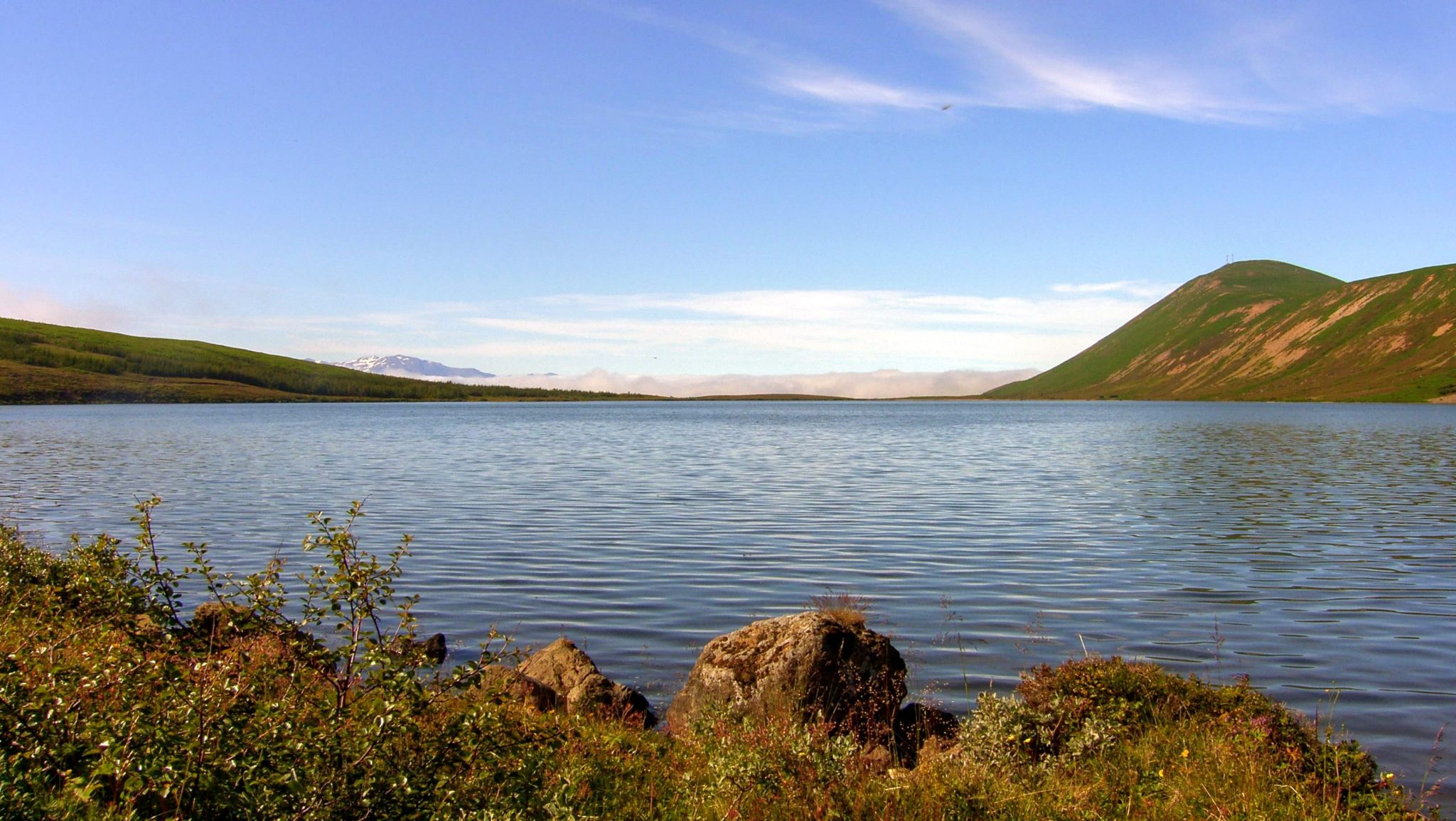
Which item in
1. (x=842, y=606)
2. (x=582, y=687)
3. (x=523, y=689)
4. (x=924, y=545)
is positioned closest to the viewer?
(x=523, y=689)

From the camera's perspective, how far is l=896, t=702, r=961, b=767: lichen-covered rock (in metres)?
11.6

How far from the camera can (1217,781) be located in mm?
8789

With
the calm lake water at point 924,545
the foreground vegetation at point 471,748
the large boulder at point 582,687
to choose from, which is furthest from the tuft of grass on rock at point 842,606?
the large boulder at point 582,687

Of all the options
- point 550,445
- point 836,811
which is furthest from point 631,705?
point 550,445

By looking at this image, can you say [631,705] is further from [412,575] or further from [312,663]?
[412,575]

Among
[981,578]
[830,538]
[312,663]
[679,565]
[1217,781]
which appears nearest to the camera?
[1217,781]

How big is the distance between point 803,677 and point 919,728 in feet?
5.22

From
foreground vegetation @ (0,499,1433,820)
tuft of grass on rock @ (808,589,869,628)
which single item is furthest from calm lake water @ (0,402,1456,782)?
foreground vegetation @ (0,499,1433,820)

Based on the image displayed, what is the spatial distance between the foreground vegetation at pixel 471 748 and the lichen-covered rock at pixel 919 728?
19.6 inches

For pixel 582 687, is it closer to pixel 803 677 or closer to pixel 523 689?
pixel 523 689

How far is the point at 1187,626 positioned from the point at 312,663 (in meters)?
15.5

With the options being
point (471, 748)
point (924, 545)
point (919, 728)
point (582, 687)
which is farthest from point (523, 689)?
point (924, 545)

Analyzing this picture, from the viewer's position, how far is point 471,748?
812cm

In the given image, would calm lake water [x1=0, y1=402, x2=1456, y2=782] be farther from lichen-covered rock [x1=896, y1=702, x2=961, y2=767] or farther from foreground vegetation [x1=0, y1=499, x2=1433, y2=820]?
foreground vegetation [x1=0, y1=499, x2=1433, y2=820]
